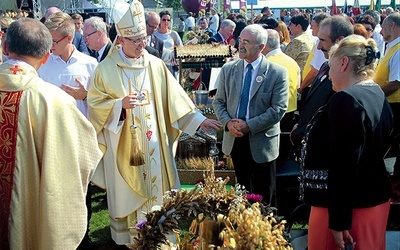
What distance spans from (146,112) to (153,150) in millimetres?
345

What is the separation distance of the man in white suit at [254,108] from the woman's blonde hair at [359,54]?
1.59m

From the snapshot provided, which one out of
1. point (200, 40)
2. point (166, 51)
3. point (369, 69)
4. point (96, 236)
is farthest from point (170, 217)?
point (200, 40)

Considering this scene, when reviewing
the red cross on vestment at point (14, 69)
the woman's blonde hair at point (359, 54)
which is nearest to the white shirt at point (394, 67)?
the woman's blonde hair at point (359, 54)

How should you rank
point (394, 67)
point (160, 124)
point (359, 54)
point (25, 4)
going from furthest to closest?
point (25, 4) < point (394, 67) < point (160, 124) < point (359, 54)

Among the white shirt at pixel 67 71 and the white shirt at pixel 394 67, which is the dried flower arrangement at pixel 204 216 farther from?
the white shirt at pixel 394 67

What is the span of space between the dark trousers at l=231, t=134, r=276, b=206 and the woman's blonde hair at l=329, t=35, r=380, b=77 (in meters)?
1.79

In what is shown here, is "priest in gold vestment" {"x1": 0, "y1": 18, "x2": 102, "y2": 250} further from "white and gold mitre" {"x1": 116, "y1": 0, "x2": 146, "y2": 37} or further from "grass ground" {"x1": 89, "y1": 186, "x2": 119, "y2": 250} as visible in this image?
"grass ground" {"x1": 89, "y1": 186, "x2": 119, "y2": 250}

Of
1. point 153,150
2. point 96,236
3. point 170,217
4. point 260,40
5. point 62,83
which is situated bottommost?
point 96,236

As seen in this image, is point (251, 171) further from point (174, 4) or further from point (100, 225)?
point (174, 4)

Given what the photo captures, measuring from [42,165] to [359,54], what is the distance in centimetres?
181

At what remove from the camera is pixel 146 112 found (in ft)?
13.9

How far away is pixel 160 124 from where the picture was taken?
4289mm

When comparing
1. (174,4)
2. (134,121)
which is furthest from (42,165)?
(174,4)

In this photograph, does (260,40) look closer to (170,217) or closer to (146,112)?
(146,112)
